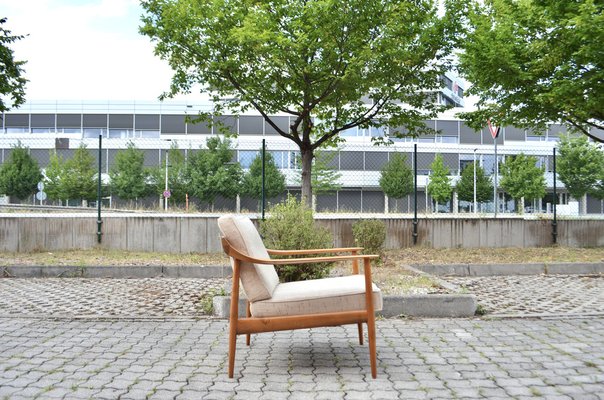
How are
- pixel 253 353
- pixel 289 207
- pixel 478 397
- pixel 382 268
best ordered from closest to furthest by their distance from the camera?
pixel 478 397
pixel 253 353
pixel 289 207
pixel 382 268

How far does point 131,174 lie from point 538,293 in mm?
33435

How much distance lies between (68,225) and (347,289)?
9553 mm

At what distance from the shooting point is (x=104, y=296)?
713cm

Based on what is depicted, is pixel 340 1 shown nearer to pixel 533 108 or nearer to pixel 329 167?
pixel 533 108

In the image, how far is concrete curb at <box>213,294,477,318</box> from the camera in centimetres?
593

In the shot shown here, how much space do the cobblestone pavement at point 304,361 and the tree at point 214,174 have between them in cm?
1044

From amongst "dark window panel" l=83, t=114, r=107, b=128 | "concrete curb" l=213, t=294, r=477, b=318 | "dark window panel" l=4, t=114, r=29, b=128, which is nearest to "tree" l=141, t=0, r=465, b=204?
"concrete curb" l=213, t=294, r=477, b=318

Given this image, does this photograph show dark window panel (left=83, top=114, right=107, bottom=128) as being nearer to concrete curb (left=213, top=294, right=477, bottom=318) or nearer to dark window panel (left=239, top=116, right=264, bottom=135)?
dark window panel (left=239, top=116, right=264, bottom=135)

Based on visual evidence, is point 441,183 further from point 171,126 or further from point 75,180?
point 75,180

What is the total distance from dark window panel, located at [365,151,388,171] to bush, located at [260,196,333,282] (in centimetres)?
2991

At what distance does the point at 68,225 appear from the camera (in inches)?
463

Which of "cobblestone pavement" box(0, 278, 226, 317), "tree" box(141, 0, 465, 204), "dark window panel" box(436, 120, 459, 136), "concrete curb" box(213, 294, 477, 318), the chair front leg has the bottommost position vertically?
"cobblestone pavement" box(0, 278, 226, 317)

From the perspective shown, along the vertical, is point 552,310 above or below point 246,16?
below

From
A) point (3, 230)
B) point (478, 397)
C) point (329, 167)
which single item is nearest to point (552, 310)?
point (478, 397)
